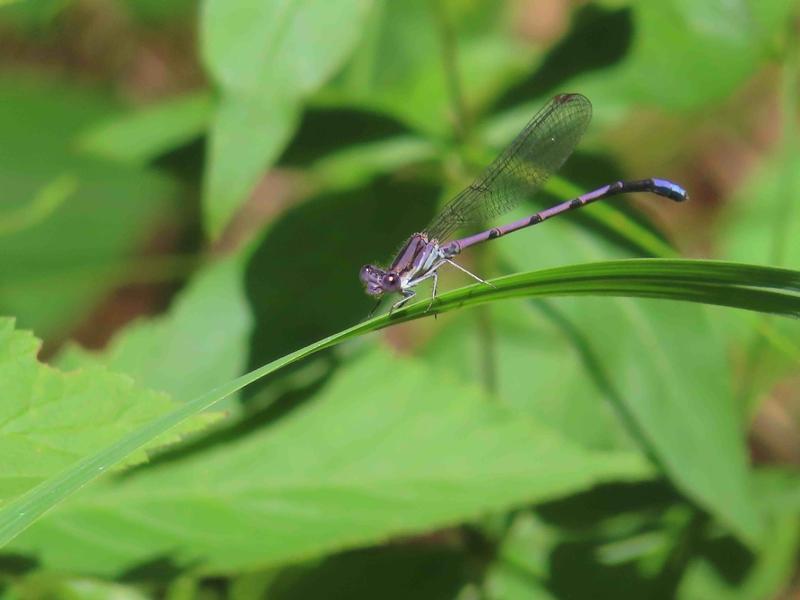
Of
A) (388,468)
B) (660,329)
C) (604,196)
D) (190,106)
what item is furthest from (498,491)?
(190,106)

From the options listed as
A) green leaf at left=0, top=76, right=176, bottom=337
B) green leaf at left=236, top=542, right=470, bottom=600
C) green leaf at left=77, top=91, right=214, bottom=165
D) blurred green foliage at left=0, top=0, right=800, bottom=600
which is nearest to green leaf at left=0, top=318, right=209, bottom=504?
blurred green foliage at left=0, top=0, right=800, bottom=600

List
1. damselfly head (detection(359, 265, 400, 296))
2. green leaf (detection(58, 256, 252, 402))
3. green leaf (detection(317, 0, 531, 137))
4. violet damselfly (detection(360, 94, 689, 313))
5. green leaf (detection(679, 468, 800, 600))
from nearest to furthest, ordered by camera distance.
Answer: green leaf (detection(58, 256, 252, 402)) < damselfly head (detection(359, 265, 400, 296)) < violet damselfly (detection(360, 94, 689, 313)) < green leaf (detection(317, 0, 531, 137)) < green leaf (detection(679, 468, 800, 600))


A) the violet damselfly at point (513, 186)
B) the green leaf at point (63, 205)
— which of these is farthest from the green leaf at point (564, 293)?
the green leaf at point (63, 205)

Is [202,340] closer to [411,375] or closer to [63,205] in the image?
[411,375]

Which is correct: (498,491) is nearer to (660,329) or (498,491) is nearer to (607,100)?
(660,329)

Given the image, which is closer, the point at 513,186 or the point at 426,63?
the point at 513,186

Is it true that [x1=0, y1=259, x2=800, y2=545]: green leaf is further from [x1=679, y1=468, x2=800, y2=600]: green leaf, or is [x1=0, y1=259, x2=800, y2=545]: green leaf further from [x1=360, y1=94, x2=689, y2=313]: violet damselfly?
[x1=679, y1=468, x2=800, y2=600]: green leaf

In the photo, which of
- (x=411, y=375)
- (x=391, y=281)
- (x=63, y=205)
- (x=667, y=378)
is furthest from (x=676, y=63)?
(x=63, y=205)
